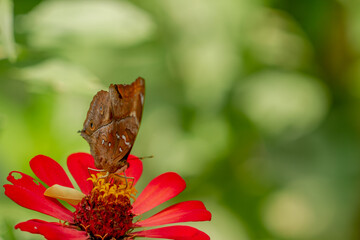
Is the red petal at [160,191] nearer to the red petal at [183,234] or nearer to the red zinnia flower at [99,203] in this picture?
the red zinnia flower at [99,203]

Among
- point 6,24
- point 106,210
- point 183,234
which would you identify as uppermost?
point 6,24

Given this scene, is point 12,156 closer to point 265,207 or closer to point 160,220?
point 160,220

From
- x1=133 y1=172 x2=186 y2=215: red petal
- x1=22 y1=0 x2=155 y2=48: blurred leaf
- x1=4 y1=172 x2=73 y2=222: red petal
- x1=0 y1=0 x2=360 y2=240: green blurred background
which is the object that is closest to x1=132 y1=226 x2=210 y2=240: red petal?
x1=133 y1=172 x2=186 y2=215: red petal

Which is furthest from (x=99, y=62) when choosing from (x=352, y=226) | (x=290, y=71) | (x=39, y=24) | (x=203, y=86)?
A: (x=352, y=226)

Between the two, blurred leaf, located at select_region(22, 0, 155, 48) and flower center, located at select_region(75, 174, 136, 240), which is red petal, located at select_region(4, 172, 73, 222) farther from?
blurred leaf, located at select_region(22, 0, 155, 48)

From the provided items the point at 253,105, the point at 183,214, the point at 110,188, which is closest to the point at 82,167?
the point at 110,188

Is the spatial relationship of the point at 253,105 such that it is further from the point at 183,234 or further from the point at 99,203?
the point at 183,234
